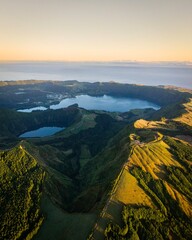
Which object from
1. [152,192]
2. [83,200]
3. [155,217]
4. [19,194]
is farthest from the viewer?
[83,200]

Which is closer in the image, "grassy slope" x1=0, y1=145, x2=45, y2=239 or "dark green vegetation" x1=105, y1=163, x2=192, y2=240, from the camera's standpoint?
"dark green vegetation" x1=105, y1=163, x2=192, y2=240

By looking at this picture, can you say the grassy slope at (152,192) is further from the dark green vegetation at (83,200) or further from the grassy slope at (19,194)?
the grassy slope at (19,194)

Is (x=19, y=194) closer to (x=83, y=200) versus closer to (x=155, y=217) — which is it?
(x=83, y=200)

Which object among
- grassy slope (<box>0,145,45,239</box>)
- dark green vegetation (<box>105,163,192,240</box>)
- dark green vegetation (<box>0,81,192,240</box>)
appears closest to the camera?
dark green vegetation (<box>105,163,192,240</box>)

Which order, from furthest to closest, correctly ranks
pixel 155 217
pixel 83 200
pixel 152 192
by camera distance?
pixel 83 200
pixel 152 192
pixel 155 217

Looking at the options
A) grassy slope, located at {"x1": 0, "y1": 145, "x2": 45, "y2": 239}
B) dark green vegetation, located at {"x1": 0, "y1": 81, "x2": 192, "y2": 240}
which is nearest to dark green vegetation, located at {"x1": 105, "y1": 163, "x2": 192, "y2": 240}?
dark green vegetation, located at {"x1": 0, "y1": 81, "x2": 192, "y2": 240}

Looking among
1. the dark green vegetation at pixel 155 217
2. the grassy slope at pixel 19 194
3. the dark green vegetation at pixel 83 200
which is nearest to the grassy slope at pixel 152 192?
the dark green vegetation at pixel 155 217

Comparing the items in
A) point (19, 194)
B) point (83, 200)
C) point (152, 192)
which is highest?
point (19, 194)

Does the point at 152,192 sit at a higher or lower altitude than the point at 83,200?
higher

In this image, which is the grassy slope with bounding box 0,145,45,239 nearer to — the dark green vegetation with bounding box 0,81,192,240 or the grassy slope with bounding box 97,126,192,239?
the dark green vegetation with bounding box 0,81,192,240

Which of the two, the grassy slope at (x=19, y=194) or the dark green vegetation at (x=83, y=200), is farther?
the grassy slope at (x=19, y=194)

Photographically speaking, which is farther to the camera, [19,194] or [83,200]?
[83,200]

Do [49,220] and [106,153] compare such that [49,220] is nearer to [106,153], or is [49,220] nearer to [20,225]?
[20,225]

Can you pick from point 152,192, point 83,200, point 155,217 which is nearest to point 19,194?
point 83,200
